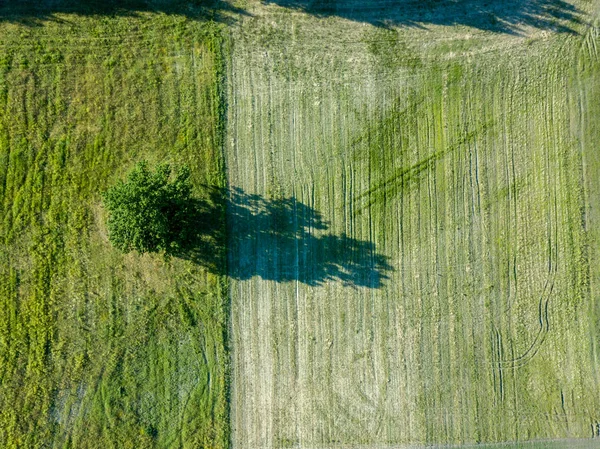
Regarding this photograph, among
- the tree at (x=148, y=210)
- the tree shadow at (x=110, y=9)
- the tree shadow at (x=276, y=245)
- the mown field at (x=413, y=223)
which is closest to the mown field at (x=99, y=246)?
the tree shadow at (x=110, y=9)

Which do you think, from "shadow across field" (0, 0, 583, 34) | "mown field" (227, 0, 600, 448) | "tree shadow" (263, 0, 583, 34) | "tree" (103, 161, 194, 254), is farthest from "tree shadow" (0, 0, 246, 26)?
"tree" (103, 161, 194, 254)

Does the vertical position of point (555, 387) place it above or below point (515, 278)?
below

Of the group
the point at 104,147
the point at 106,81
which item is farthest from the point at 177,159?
the point at 106,81

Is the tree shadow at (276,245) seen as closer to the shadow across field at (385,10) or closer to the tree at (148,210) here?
the tree at (148,210)

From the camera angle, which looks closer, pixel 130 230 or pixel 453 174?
pixel 130 230

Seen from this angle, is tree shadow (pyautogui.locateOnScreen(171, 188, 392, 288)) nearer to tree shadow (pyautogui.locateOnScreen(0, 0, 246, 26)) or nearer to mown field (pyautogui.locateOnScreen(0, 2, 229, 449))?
mown field (pyautogui.locateOnScreen(0, 2, 229, 449))

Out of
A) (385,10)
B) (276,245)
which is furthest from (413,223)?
(385,10)

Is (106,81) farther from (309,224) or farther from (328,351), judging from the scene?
(328,351)
